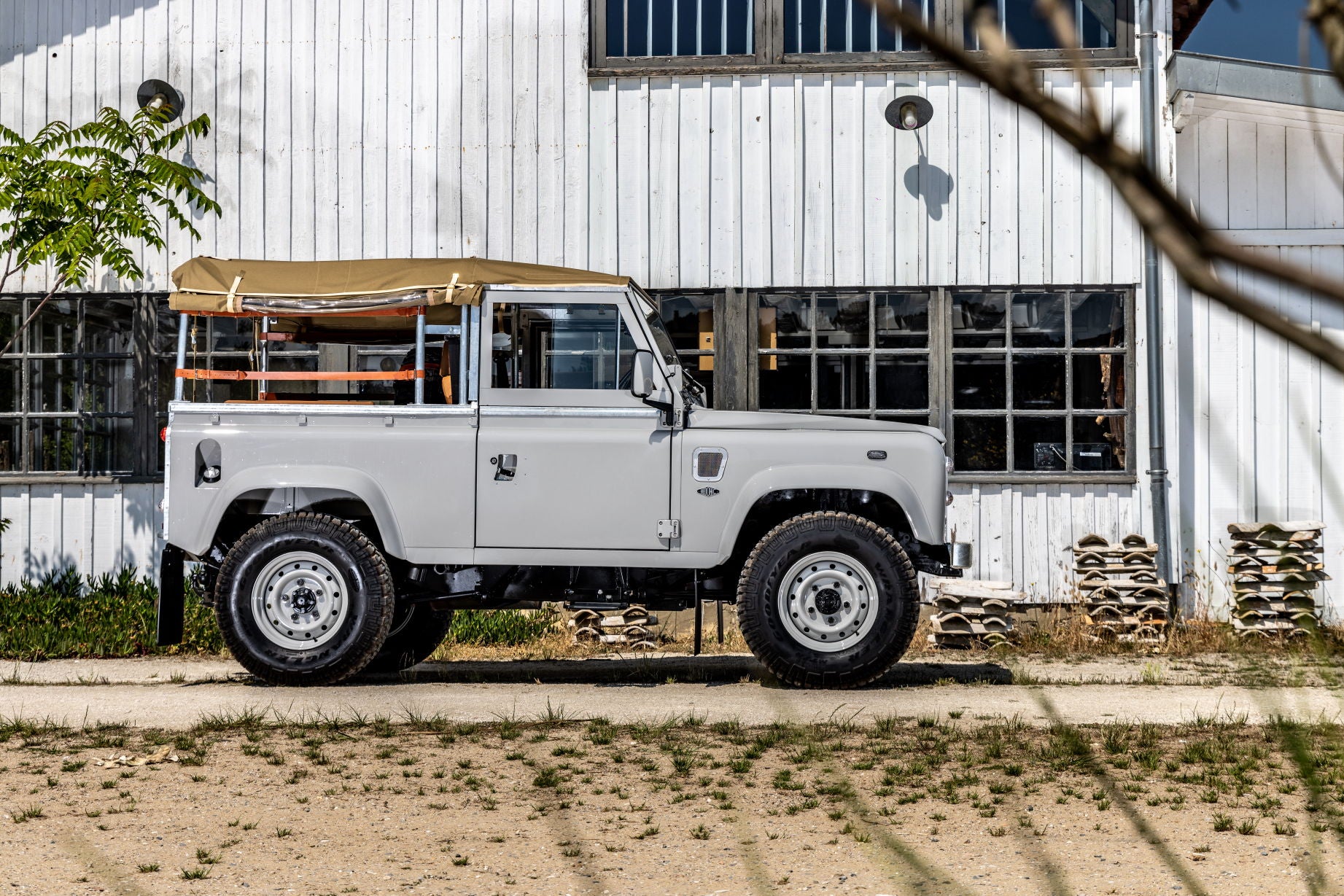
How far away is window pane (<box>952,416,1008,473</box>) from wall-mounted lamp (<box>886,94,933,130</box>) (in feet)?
7.77

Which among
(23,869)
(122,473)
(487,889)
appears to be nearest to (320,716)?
(23,869)

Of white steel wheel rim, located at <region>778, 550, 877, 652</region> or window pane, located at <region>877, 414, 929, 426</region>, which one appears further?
window pane, located at <region>877, 414, 929, 426</region>

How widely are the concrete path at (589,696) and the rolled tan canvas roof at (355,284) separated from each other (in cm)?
214

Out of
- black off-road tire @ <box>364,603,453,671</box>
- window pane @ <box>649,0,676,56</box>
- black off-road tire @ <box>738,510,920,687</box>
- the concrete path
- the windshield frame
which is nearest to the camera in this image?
the concrete path

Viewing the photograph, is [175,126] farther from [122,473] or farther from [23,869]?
A: [23,869]

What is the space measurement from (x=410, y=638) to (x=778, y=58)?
18.5 feet

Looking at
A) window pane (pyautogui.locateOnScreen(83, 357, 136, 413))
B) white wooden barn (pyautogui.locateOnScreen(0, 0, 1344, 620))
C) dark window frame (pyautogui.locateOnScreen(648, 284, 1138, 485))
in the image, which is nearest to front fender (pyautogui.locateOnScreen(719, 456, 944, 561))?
dark window frame (pyautogui.locateOnScreen(648, 284, 1138, 485))

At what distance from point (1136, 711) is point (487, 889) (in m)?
4.25

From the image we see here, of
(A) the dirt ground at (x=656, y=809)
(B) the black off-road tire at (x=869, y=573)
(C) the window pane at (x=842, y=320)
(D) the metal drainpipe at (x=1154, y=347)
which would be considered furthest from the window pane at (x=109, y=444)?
(D) the metal drainpipe at (x=1154, y=347)

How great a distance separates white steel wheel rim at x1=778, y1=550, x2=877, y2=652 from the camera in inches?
301

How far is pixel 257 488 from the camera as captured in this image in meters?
7.90

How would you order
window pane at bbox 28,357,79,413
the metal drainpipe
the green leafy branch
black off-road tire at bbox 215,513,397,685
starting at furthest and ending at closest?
window pane at bbox 28,357,79,413
the metal drainpipe
the green leafy branch
black off-road tire at bbox 215,513,397,685

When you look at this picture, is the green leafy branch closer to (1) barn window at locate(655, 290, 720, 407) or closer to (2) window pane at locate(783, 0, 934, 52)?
(1) barn window at locate(655, 290, 720, 407)

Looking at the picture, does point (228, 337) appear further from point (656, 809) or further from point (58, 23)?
point (656, 809)
